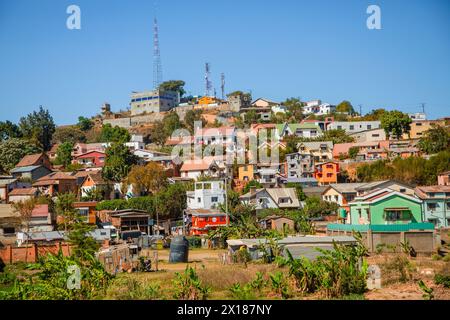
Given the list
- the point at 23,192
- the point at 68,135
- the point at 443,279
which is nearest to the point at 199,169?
the point at 23,192

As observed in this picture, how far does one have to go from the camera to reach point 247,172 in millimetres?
51281

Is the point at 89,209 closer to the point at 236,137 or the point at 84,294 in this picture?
the point at 236,137

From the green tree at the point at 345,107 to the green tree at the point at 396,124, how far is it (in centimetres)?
2001

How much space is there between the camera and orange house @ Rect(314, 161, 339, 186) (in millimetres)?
50969

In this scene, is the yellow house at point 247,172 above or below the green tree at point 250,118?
below

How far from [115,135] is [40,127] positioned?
33.2ft

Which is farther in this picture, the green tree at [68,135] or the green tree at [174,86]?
the green tree at [174,86]

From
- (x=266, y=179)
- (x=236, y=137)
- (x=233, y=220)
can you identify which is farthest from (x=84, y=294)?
(x=236, y=137)

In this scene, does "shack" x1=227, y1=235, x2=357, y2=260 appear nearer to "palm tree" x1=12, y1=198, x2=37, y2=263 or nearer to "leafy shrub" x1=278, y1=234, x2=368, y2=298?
"leafy shrub" x1=278, y1=234, x2=368, y2=298

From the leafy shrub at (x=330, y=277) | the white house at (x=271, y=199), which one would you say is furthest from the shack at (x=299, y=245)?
the white house at (x=271, y=199)

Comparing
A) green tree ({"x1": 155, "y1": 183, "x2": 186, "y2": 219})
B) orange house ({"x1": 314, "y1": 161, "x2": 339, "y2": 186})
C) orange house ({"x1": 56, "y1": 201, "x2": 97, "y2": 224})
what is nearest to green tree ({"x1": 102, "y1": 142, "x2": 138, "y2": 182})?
orange house ({"x1": 56, "y1": 201, "x2": 97, "y2": 224})

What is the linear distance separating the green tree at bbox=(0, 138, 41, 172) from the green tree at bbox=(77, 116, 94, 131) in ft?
63.3

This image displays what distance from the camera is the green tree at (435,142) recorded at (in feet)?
164

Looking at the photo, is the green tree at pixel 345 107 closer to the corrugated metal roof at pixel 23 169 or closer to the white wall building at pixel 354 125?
the white wall building at pixel 354 125
